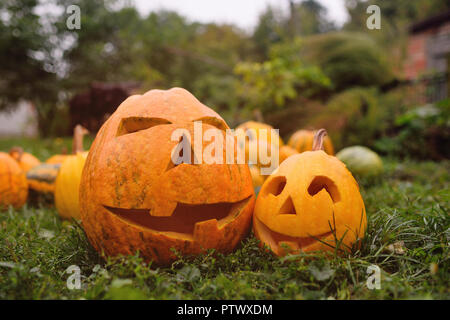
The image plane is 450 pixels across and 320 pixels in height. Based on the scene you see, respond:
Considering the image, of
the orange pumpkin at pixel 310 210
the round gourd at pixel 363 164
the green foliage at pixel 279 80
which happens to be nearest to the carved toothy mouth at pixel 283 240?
the orange pumpkin at pixel 310 210

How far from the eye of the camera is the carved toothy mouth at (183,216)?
6.18 ft

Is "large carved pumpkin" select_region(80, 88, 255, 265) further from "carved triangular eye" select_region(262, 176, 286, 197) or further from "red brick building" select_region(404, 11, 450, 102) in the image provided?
"red brick building" select_region(404, 11, 450, 102)

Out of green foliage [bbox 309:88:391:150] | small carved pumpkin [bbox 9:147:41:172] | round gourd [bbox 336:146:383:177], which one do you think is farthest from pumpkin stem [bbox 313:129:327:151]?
green foliage [bbox 309:88:391:150]

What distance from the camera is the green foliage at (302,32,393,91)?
8.95 m

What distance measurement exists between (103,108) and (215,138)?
204 inches

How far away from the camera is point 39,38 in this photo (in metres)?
9.60

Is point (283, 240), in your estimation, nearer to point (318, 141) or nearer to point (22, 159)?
point (318, 141)

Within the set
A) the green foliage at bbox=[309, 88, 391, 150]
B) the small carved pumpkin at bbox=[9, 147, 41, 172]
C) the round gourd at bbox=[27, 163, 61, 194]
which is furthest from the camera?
the green foliage at bbox=[309, 88, 391, 150]

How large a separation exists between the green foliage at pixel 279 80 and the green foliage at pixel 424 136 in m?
2.03

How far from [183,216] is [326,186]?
2.86ft

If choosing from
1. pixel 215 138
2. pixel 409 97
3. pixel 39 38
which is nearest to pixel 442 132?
pixel 409 97

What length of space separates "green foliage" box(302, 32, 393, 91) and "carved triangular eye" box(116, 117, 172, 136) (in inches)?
308
